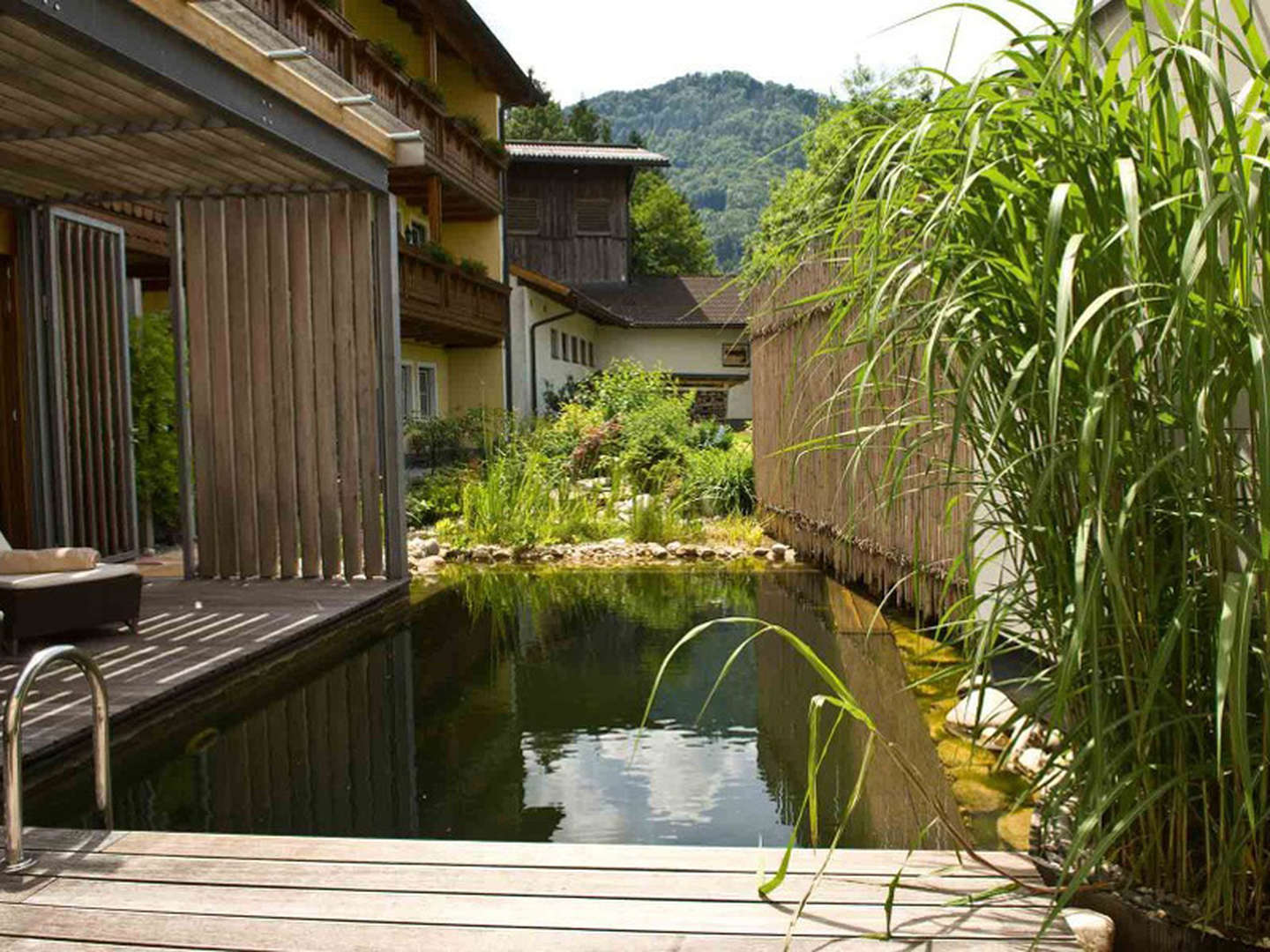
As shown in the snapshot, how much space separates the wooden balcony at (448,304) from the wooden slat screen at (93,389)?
4969 mm

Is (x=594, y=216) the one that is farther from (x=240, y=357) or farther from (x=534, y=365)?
(x=240, y=357)

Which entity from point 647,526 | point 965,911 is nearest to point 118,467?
point 647,526

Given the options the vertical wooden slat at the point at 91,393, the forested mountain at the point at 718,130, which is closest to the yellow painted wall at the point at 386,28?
the vertical wooden slat at the point at 91,393

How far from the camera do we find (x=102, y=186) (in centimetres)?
799

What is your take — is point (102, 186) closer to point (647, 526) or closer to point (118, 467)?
point (118, 467)

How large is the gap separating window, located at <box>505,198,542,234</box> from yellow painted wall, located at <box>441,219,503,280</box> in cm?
875

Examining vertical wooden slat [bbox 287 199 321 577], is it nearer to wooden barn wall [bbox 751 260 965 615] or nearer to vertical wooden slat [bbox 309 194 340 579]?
vertical wooden slat [bbox 309 194 340 579]

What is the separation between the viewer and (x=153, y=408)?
392 inches

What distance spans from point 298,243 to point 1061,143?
23.3ft

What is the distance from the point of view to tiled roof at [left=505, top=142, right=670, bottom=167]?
2939cm

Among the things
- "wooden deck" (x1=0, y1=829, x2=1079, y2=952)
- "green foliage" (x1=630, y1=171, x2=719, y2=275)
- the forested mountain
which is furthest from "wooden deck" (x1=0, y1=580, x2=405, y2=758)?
the forested mountain

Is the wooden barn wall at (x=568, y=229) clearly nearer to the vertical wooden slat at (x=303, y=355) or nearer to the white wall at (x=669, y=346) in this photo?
the white wall at (x=669, y=346)

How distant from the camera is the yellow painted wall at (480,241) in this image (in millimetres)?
21094

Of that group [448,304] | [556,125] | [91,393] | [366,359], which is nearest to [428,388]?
[448,304]
